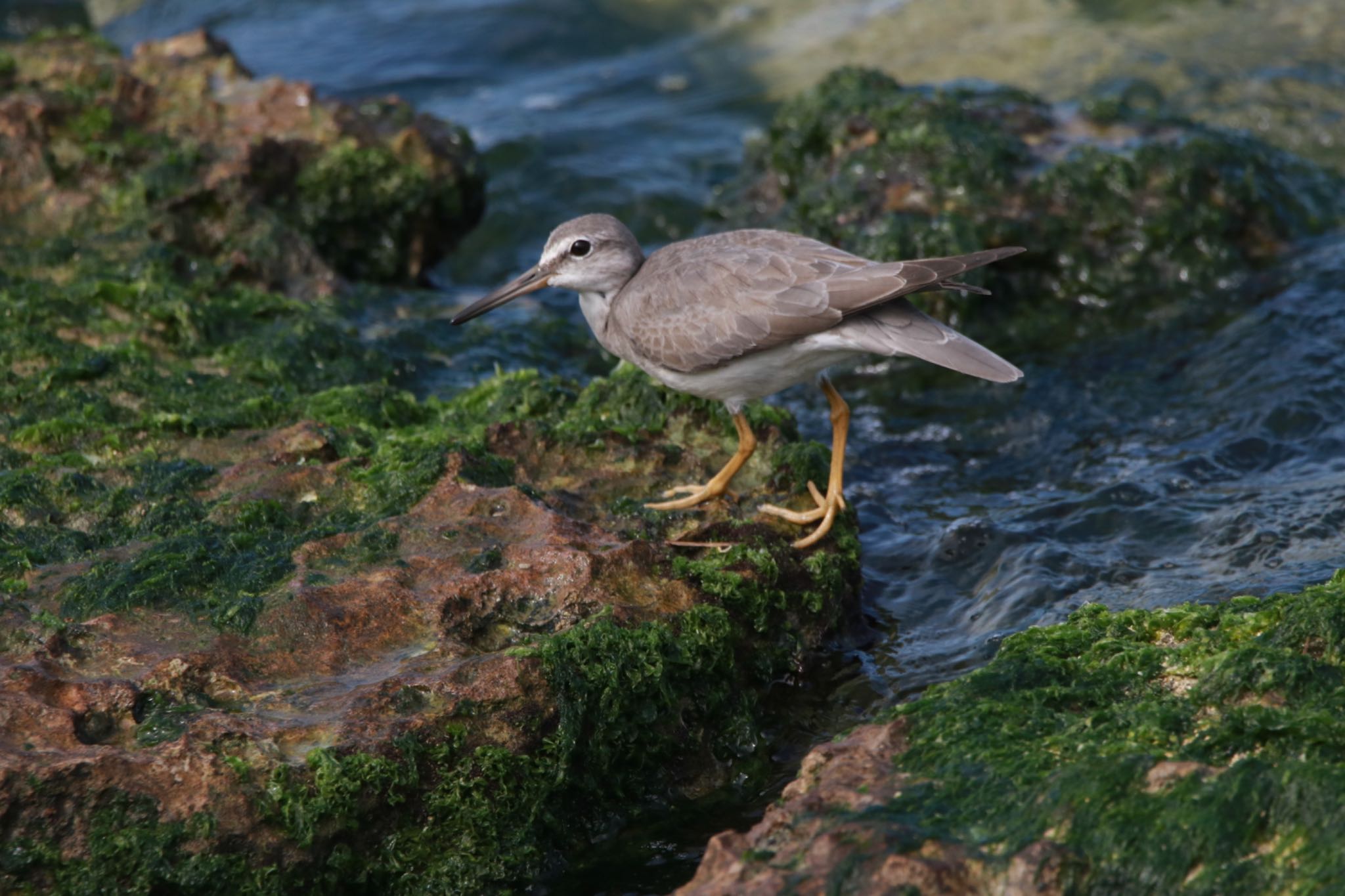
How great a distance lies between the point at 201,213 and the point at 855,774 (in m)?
5.69

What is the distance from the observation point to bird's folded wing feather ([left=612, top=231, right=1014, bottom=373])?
17.0 ft

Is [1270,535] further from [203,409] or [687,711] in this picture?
[203,409]

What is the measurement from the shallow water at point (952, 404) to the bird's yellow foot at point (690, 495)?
0.82m

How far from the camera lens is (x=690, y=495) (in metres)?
5.39

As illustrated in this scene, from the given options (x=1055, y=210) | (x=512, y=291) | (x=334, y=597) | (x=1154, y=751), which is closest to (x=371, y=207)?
(x=512, y=291)

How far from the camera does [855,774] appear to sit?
3.43 m

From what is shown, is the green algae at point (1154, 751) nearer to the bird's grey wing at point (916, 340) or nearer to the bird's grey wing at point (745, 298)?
the bird's grey wing at point (916, 340)

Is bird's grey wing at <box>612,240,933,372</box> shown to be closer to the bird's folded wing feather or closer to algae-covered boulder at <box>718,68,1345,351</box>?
the bird's folded wing feather

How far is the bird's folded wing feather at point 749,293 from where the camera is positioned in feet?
17.0

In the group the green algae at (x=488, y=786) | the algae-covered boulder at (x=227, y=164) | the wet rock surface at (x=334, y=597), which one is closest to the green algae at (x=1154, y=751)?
the green algae at (x=488, y=786)

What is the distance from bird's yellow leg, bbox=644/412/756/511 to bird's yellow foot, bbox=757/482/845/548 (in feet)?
0.64

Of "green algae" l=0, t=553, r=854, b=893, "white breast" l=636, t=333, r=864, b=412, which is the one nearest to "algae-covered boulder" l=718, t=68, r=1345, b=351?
"white breast" l=636, t=333, r=864, b=412

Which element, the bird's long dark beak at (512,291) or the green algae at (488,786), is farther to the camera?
the bird's long dark beak at (512,291)

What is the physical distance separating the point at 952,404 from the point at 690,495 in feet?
8.79
